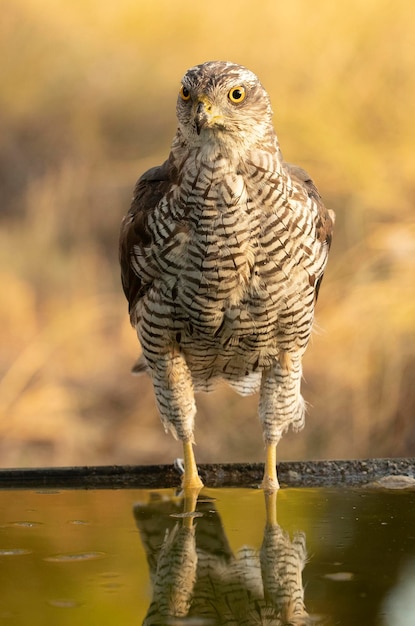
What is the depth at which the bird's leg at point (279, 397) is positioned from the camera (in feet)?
10.7

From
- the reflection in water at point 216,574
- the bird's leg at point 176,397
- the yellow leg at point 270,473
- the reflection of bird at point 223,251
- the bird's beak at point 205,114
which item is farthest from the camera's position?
the bird's leg at point 176,397

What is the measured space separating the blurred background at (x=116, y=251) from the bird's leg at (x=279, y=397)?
2.35m

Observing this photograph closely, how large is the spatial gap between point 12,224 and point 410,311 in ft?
7.64

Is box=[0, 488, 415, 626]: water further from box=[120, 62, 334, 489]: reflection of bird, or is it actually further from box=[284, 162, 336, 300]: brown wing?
box=[284, 162, 336, 300]: brown wing

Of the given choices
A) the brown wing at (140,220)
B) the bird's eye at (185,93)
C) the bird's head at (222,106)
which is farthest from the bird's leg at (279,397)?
the bird's eye at (185,93)

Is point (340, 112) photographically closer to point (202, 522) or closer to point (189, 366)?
point (189, 366)

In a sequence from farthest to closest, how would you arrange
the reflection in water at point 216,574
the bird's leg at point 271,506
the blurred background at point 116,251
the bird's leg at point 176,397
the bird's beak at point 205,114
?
the blurred background at point 116,251, the bird's leg at point 176,397, the bird's beak at point 205,114, the bird's leg at point 271,506, the reflection in water at point 216,574

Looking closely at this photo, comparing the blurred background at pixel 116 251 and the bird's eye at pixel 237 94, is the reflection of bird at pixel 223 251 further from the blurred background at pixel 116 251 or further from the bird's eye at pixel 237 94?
the blurred background at pixel 116 251

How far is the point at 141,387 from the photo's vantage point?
6.04m

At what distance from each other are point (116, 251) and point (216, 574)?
4.10m

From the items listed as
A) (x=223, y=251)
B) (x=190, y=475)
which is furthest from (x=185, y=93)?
(x=190, y=475)

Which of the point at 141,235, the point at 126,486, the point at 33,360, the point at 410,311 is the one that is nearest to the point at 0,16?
the point at 33,360

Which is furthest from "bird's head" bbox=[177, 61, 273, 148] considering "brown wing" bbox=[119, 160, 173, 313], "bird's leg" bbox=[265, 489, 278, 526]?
"bird's leg" bbox=[265, 489, 278, 526]

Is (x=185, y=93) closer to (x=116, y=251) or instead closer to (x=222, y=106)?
(x=222, y=106)
